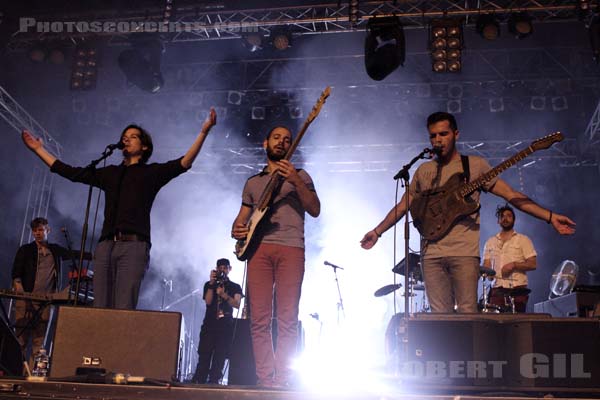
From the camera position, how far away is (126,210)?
4660 millimetres

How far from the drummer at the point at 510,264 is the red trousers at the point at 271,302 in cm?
365

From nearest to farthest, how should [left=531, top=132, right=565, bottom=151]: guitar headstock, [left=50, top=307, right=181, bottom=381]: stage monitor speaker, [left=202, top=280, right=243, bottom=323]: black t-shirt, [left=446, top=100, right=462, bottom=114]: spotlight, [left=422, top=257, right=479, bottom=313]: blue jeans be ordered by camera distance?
[left=50, top=307, right=181, bottom=381]: stage monitor speaker < [left=422, top=257, right=479, bottom=313]: blue jeans < [left=531, top=132, right=565, bottom=151]: guitar headstock < [left=202, top=280, right=243, bottom=323]: black t-shirt < [left=446, top=100, right=462, bottom=114]: spotlight

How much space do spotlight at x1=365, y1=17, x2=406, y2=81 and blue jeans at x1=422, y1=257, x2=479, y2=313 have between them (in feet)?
18.6

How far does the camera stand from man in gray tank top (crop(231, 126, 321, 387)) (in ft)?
13.7

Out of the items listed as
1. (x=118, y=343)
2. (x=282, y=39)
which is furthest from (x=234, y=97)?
(x=118, y=343)

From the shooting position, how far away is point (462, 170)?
4.68m

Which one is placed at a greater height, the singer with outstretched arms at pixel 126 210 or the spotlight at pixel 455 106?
the spotlight at pixel 455 106

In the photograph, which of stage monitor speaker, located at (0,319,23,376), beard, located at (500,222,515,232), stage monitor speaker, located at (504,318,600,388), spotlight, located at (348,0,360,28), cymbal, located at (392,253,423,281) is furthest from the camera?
spotlight, located at (348,0,360,28)

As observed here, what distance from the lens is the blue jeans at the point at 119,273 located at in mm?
4457

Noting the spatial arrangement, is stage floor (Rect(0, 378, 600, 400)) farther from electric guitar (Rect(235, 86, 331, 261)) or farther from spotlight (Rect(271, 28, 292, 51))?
spotlight (Rect(271, 28, 292, 51))

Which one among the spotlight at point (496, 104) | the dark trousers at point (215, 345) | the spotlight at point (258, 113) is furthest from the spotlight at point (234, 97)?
the dark trousers at point (215, 345)

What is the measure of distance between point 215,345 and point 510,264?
158 inches

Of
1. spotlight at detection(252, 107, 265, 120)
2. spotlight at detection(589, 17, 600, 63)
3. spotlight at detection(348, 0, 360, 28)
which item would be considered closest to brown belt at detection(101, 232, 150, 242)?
spotlight at detection(348, 0, 360, 28)

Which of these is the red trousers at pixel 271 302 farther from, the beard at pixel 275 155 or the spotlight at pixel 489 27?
the spotlight at pixel 489 27
